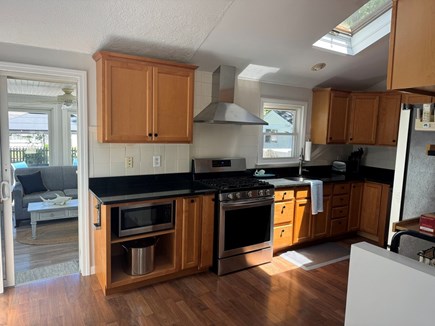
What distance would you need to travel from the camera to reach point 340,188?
13.4 feet

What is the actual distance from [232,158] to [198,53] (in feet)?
4.36

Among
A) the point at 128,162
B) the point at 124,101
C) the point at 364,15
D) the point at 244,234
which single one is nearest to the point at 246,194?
the point at 244,234

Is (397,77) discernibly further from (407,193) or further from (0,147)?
(0,147)

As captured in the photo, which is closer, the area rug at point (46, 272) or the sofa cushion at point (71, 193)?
the area rug at point (46, 272)

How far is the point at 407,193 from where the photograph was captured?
252cm

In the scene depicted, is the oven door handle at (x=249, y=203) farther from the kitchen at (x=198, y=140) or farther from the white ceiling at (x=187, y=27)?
the white ceiling at (x=187, y=27)

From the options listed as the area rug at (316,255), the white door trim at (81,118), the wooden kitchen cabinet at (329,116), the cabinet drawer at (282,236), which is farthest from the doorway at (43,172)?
the wooden kitchen cabinet at (329,116)

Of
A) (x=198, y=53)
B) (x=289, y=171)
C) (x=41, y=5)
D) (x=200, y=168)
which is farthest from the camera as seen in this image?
(x=289, y=171)

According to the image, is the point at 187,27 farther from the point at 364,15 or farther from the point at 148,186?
the point at 364,15

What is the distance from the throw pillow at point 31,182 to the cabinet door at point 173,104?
3.25 m

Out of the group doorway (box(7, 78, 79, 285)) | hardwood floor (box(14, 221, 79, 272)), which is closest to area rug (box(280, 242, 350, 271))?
doorway (box(7, 78, 79, 285))

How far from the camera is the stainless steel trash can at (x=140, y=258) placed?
9.21ft

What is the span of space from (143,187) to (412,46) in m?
2.50

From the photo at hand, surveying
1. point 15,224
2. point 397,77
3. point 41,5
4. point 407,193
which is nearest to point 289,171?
point 407,193
